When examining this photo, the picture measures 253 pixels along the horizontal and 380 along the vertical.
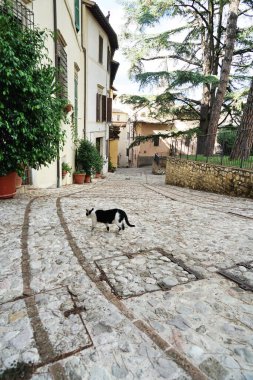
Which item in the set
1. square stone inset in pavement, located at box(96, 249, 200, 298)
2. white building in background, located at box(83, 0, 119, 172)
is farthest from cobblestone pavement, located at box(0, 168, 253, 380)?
white building in background, located at box(83, 0, 119, 172)

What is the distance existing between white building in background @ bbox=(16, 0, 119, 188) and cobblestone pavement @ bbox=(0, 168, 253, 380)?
4070 mm

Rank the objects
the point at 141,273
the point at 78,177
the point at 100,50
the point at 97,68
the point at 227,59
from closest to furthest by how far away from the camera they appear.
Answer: the point at 141,273 < the point at 78,177 < the point at 227,59 < the point at 97,68 < the point at 100,50

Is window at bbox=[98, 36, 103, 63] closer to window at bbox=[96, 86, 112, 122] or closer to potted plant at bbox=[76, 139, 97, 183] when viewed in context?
window at bbox=[96, 86, 112, 122]

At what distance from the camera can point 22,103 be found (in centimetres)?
479

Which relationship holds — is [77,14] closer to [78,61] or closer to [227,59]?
[78,61]

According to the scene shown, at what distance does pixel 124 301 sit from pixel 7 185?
4193 millimetres

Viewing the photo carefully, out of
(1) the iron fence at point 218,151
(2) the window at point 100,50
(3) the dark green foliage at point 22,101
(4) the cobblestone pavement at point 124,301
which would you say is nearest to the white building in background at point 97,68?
(2) the window at point 100,50

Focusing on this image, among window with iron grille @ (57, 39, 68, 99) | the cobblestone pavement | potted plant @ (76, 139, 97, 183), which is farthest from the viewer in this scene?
potted plant @ (76, 139, 97, 183)

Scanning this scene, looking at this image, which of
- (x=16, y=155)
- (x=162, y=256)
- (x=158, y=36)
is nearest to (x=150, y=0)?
(x=158, y=36)

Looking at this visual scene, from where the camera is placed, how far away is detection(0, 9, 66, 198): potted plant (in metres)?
4.44

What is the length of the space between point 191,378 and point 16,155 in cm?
461

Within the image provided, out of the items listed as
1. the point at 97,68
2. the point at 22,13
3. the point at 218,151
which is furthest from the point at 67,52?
the point at 218,151

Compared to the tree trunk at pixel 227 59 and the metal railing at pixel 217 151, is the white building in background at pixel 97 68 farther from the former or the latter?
the tree trunk at pixel 227 59

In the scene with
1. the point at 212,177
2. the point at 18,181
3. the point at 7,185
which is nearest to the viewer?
the point at 7,185
